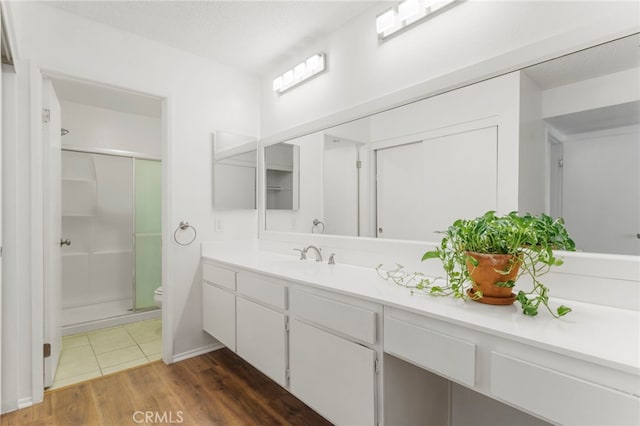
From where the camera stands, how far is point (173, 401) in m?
1.97

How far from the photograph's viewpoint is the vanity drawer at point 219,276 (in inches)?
88.3

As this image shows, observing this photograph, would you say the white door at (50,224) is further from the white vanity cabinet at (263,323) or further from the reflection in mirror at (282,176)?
the reflection in mirror at (282,176)

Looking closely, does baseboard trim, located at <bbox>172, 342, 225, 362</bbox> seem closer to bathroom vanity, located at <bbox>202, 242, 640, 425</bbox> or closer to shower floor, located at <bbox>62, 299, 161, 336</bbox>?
bathroom vanity, located at <bbox>202, 242, 640, 425</bbox>

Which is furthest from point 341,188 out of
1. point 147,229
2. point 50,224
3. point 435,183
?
point 147,229

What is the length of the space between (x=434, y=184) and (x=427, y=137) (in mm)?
258

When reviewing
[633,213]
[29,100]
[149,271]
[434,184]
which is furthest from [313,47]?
[149,271]

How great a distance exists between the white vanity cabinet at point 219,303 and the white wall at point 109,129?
83.3 inches

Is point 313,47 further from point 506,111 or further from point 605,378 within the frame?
point 605,378

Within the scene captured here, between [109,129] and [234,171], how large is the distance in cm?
192

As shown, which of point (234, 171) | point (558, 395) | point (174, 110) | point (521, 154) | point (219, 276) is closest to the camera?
point (558, 395)

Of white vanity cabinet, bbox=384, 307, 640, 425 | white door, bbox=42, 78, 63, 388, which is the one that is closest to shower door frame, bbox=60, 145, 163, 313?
white door, bbox=42, 78, 63, 388

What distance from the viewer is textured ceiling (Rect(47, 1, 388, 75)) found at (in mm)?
2014

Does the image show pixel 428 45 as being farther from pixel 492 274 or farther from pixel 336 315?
pixel 336 315

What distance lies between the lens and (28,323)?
1.96 m
